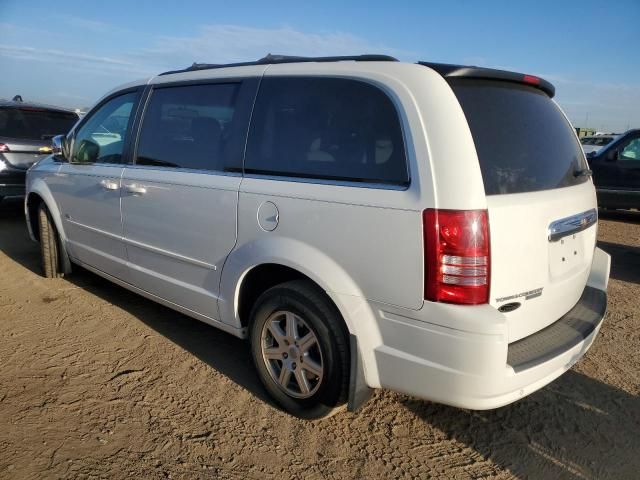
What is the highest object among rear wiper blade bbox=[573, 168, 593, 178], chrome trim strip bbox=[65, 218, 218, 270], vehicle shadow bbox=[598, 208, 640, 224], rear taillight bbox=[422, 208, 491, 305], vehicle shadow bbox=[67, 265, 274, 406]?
rear wiper blade bbox=[573, 168, 593, 178]

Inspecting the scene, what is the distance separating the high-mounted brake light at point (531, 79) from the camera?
2676 mm

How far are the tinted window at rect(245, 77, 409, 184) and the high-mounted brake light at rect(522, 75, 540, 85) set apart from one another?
832 millimetres

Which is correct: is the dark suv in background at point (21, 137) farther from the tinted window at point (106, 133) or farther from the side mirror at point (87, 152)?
the side mirror at point (87, 152)

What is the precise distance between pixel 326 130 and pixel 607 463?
211 centimetres

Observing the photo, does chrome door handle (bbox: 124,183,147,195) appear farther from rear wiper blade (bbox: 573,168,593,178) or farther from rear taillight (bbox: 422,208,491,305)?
rear wiper blade (bbox: 573,168,593,178)

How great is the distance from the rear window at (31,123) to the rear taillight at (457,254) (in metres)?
7.26

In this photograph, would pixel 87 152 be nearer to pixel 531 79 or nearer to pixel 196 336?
pixel 196 336

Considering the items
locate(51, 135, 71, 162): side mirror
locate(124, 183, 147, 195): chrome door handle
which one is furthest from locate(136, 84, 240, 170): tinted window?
locate(51, 135, 71, 162): side mirror

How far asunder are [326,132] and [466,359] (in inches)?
49.9

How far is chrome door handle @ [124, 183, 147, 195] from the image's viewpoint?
348cm

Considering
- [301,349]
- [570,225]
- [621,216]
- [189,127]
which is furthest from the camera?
[621,216]

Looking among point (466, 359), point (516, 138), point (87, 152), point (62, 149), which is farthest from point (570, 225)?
point (62, 149)

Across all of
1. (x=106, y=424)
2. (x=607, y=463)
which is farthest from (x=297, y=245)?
(x=607, y=463)

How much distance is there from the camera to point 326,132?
102 inches
